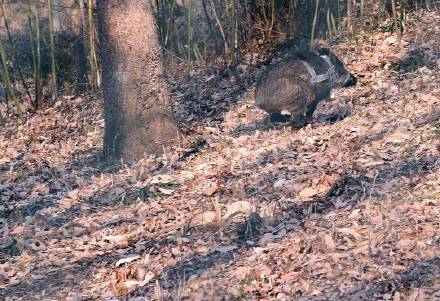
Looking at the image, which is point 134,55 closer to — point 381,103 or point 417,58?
point 381,103

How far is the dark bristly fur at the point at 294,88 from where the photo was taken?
7.46 meters

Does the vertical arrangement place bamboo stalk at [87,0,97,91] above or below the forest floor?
above

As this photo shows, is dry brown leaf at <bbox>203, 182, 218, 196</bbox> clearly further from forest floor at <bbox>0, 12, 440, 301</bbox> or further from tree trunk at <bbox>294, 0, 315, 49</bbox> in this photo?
tree trunk at <bbox>294, 0, 315, 49</bbox>

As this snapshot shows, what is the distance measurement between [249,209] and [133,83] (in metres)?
2.30

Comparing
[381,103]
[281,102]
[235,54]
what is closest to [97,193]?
[281,102]

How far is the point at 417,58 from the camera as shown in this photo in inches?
352

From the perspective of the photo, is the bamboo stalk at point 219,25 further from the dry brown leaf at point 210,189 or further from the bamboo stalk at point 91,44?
the dry brown leaf at point 210,189

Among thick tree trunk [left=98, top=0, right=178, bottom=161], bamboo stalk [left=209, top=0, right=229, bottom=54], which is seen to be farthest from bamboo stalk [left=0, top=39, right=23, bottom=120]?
bamboo stalk [left=209, top=0, right=229, bottom=54]

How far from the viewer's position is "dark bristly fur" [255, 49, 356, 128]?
7461 mm

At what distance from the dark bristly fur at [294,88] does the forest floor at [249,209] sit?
0.65ft

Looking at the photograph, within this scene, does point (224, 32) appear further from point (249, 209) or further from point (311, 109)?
point (249, 209)

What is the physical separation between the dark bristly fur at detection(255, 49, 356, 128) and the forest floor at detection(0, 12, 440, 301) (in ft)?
0.65

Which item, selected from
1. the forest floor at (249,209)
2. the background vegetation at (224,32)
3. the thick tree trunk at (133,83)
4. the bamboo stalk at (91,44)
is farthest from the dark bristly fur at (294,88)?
the bamboo stalk at (91,44)

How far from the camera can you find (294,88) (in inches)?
294
